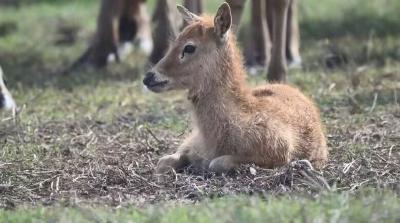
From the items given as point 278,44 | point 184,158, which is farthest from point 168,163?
point 278,44

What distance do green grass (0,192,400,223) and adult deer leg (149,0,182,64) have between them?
19.1 feet

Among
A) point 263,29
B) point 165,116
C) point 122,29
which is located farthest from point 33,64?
point 165,116

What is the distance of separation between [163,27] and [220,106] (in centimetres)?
478

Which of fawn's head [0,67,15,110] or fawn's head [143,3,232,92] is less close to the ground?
fawn's head [143,3,232,92]

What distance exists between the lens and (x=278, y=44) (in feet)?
33.6

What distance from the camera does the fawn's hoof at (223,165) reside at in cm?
721

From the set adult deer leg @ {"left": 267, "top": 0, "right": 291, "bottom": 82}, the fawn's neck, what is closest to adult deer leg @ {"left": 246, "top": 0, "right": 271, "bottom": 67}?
adult deer leg @ {"left": 267, "top": 0, "right": 291, "bottom": 82}

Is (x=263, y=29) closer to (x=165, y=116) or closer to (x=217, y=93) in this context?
(x=165, y=116)

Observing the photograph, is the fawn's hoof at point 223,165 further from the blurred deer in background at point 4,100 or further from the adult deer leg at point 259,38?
the adult deer leg at point 259,38

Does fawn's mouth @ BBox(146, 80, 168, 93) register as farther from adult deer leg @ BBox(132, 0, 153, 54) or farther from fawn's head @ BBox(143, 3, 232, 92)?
adult deer leg @ BBox(132, 0, 153, 54)

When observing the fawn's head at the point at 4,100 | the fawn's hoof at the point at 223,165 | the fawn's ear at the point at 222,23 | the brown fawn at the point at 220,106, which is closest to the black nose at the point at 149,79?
the brown fawn at the point at 220,106

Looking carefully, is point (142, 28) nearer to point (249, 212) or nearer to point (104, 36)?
point (104, 36)

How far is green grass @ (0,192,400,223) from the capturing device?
18.5ft

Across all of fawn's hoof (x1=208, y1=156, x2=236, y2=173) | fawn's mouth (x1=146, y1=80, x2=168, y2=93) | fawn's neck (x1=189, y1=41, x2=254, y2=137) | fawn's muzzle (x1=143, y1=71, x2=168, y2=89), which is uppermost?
fawn's muzzle (x1=143, y1=71, x2=168, y2=89)
